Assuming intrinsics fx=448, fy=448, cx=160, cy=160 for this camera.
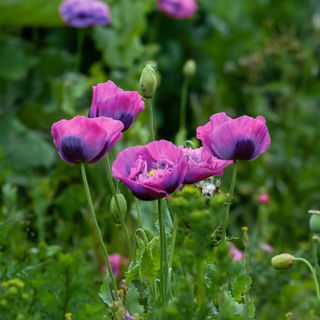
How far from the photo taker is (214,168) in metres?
0.60

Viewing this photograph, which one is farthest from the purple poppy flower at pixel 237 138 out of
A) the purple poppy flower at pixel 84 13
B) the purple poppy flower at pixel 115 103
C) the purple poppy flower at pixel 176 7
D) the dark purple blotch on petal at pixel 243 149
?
the purple poppy flower at pixel 176 7

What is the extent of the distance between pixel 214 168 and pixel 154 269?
0.54 feet

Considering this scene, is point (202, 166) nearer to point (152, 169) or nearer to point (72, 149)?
point (152, 169)

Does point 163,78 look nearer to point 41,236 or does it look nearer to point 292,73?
point 292,73

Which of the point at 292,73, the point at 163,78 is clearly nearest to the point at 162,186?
the point at 292,73

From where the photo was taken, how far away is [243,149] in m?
0.59

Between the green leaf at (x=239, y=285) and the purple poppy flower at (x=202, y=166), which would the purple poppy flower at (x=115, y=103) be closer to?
the purple poppy flower at (x=202, y=166)

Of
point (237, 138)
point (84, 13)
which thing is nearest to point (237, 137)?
point (237, 138)

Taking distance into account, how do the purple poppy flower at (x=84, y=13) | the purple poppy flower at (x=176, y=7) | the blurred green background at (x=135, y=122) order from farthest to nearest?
the purple poppy flower at (x=176, y=7) → the purple poppy flower at (x=84, y=13) → the blurred green background at (x=135, y=122)

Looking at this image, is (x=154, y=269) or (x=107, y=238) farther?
(x=107, y=238)

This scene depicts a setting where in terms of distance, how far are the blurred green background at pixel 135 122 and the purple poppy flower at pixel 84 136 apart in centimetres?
31

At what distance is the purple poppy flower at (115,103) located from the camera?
2.04 ft

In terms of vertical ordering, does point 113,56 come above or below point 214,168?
below

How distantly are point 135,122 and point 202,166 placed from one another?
1.23 meters
